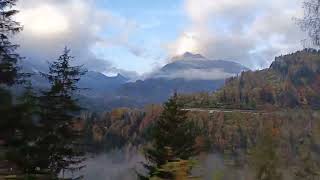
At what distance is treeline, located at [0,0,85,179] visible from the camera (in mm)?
11094

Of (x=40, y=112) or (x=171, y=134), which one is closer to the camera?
(x=40, y=112)

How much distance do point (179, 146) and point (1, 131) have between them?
1419cm

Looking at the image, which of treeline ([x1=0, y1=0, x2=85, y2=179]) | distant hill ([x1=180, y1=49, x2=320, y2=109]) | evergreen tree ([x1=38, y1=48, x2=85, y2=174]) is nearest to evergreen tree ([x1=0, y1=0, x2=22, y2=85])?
A: treeline ([x1=0, y1=0, x2=85, y2=179])

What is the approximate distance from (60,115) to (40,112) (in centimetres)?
275

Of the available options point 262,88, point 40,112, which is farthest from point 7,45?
point 262,88

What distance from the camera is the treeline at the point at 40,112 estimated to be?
11094mm

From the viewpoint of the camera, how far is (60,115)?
22484 mm

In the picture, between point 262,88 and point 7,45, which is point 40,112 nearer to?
point 7,45

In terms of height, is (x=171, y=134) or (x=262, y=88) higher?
(x=262, y=88)

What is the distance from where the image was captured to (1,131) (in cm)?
1081

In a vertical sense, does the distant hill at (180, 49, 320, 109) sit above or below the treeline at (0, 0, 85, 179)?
above

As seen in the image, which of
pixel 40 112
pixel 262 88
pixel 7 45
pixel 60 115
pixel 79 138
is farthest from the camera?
pixel 262 88

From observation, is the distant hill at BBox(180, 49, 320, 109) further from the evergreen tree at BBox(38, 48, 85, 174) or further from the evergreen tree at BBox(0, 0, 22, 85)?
the evergreen tree at BBox(0, 0, 22, 85)

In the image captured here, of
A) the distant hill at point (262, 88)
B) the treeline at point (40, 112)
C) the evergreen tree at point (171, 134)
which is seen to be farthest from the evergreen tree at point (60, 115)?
the distant hill at point (262, 88)
